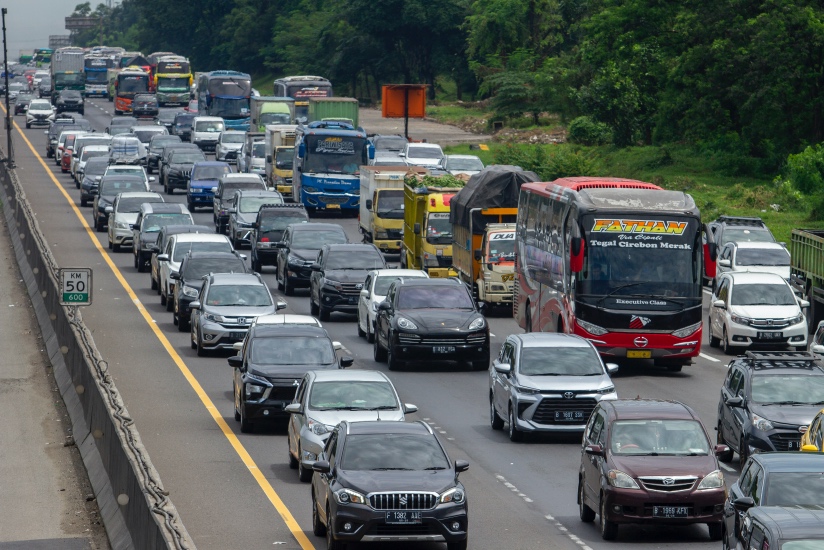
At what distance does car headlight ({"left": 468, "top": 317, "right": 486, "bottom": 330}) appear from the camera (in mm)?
30228

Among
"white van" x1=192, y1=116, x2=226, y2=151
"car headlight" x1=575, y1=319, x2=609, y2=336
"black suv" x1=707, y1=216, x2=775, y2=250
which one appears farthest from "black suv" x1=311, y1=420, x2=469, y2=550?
"white van" x1=192, y1=116, x2=226, y2=151

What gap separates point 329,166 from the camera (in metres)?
58.6

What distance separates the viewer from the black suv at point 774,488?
1403 centimetres

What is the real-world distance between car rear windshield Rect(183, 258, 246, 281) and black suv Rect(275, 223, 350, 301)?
3.95 meters

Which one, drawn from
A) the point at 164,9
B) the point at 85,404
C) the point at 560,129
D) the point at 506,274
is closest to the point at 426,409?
the point at 85,404

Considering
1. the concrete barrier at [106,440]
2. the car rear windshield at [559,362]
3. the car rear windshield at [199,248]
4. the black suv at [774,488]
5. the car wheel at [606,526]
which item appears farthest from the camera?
the car rear windshield at [199,248]

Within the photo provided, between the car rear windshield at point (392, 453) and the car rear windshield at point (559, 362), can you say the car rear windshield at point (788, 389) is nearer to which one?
the car rear windshield at point (559, 362)

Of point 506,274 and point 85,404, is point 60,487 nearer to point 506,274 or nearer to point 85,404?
point 85,404

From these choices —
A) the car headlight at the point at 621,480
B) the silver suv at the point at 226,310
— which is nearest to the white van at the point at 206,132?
the silver suv at the point at 226,310

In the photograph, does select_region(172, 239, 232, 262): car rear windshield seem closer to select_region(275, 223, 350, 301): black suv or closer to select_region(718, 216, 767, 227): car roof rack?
select_region(275, 223, 350, 301): black suv

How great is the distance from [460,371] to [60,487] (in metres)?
11.2

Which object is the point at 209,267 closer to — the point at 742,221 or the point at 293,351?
the point at 293,351

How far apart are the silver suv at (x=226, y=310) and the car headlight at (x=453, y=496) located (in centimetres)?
1598

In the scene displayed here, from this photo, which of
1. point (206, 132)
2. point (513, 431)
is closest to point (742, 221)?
point (513, 431)
